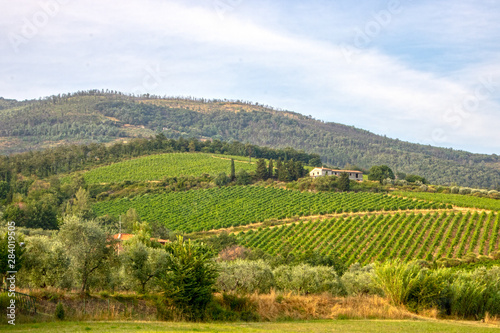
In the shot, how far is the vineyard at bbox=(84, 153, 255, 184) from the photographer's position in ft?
315

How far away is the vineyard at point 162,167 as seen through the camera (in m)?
96.0

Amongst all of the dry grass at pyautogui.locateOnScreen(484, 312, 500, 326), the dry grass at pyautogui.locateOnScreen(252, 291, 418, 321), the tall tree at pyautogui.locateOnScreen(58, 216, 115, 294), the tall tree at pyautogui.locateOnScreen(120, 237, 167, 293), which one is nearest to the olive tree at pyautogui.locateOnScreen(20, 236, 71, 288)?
the tall tree at pyautogui.locateOnScreen(58, 216, 115, 294)

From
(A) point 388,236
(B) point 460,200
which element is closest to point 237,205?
(A) point 388,236

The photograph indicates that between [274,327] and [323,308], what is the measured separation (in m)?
5.11

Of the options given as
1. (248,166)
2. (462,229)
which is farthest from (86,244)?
(248,166)

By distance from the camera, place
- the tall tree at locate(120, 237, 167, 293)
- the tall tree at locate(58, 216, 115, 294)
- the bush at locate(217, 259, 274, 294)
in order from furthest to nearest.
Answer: the bush at locate(217, 259, 274, 294)
the tall tree at locate(120, 237, 167, 293)
the tall tree at locate(58, 216, 115, 294)

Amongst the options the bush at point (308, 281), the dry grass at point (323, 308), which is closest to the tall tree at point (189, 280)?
the dry grass at point (323, 308)

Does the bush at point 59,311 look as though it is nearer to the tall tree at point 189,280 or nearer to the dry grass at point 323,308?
the tall tree at point 189,280

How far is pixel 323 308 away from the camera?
23625mm

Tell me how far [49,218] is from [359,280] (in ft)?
174

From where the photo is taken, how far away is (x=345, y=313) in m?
23.0

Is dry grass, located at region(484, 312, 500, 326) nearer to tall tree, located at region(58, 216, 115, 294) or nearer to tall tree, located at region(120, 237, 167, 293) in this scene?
tall tree, located at region(120, 237, 167, 293)

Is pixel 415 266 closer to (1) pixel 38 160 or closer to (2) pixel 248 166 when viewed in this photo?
(2) pixel 248 166

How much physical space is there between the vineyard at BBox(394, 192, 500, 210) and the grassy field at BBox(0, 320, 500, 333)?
162ft
